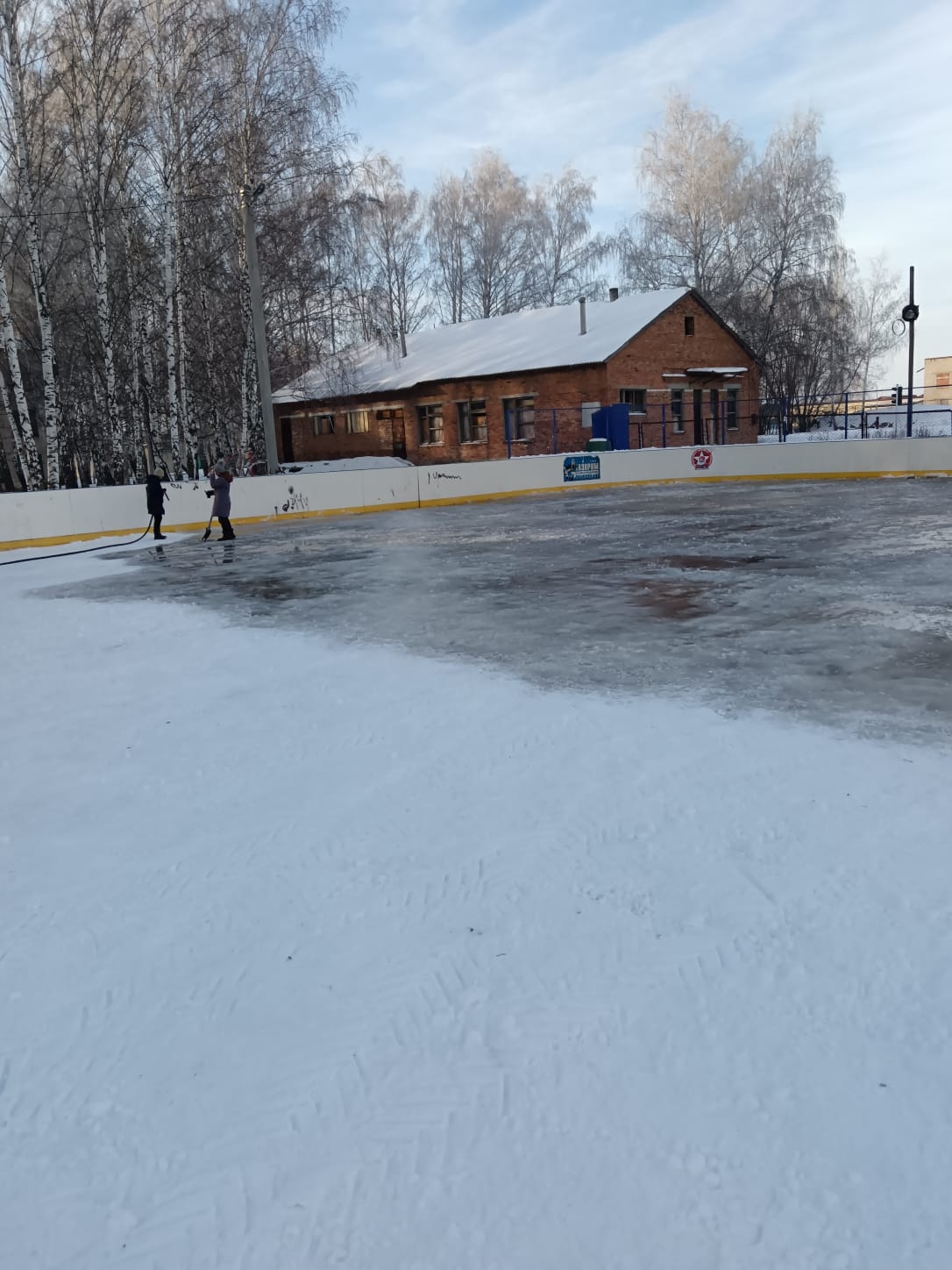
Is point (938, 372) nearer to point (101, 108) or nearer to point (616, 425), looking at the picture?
point (616, 425)

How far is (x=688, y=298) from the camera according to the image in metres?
37.2

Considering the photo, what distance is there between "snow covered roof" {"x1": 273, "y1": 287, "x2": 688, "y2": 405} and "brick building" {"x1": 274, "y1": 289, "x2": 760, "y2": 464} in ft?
0.24

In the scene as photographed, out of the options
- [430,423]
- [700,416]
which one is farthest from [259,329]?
[700,416]

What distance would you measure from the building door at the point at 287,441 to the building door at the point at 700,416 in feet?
55.4

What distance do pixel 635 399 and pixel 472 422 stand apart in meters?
6.25

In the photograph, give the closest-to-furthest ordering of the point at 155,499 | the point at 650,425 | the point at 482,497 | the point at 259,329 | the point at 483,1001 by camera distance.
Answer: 1. the point at 483,1001
2. the point at 155,499
3. the point at 259,329
4. the point at 482,497
5. the point at 650,425

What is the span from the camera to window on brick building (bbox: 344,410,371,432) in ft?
130

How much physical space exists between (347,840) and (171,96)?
24.2m

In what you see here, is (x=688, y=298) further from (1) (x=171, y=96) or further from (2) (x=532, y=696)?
(2) (x=532, y=696)

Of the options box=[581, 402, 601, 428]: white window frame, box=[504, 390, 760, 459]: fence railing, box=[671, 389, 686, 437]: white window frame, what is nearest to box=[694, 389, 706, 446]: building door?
box=[504, 390, 760, 459]: fence railing

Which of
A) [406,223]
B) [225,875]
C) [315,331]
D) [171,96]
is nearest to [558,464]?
[315,331]

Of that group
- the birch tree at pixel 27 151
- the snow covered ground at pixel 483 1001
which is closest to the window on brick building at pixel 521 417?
the birch tree at pixel 27 151

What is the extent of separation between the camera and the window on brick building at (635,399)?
1377 inches

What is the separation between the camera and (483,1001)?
2760 mm
